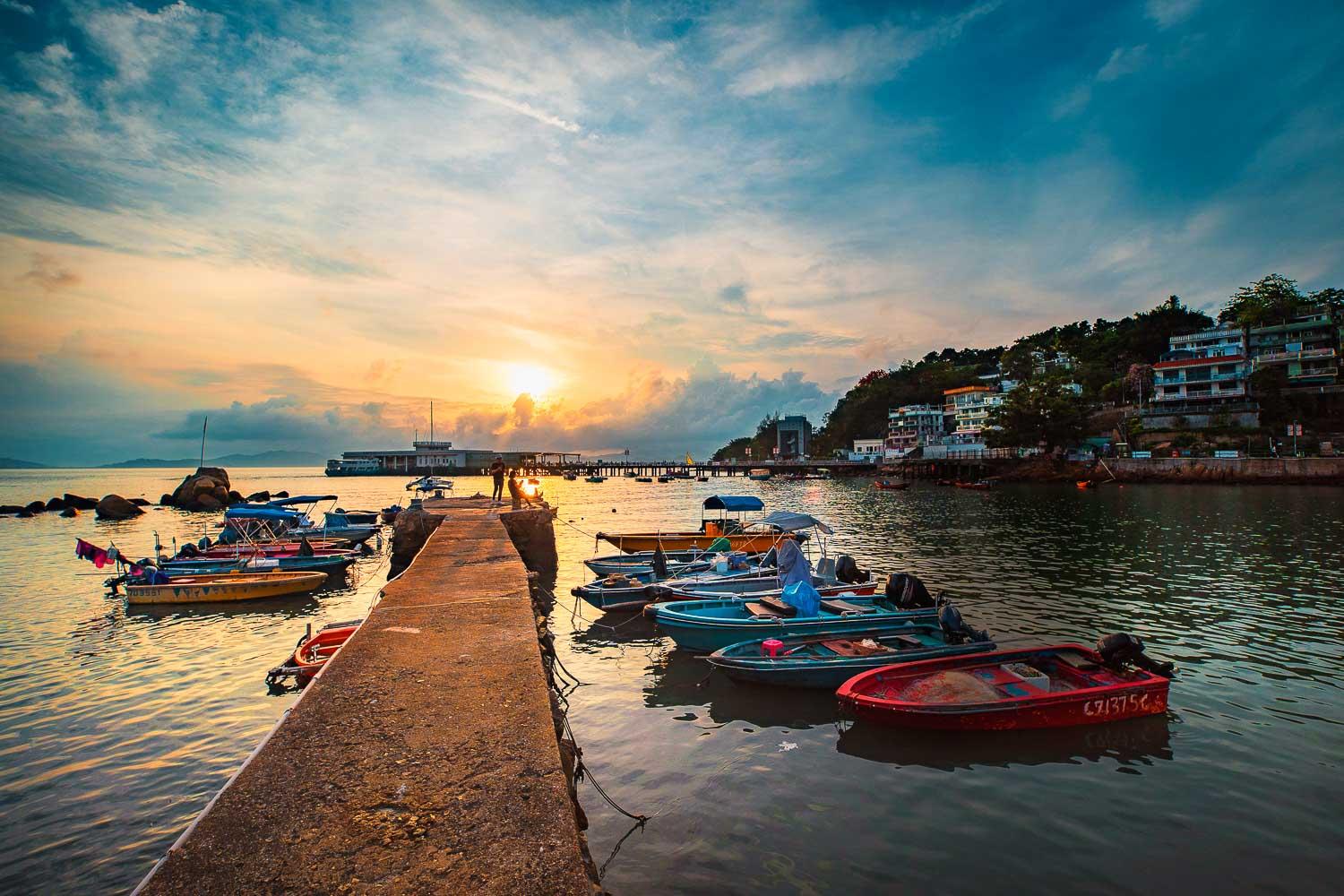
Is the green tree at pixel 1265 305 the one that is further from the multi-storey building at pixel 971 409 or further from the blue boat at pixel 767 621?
the blue boat at pixel 767 621

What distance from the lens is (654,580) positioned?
19.1 m

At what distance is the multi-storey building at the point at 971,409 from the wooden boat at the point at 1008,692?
Answer: 112 meters

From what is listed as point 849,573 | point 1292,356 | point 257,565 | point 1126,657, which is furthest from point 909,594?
point 1292,356

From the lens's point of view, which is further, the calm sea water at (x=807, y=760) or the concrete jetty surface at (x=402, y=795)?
the calm sea water at (x=807, y=760)

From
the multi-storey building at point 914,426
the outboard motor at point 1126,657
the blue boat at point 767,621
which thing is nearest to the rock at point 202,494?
the blue boat at point 767,621

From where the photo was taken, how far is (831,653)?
12445mm

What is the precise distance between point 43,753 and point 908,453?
118876 millimetres

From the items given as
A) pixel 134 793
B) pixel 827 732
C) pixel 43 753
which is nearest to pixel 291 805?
pixel 134 793

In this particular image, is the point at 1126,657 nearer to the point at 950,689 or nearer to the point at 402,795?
the point at 950,689

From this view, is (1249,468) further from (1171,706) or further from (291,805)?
(291,805)

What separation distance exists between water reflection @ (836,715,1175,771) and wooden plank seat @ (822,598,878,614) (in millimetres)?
4052

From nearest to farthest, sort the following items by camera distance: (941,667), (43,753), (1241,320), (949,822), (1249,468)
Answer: (949,822) < (43,753) < (941,667) < (1249,468) < (1241,320)

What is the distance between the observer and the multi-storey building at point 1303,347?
83.1 meters

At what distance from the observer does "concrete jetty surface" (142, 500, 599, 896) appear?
358 cm
